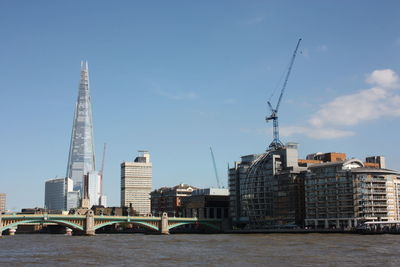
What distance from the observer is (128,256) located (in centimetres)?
10700

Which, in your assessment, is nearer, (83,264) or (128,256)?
(83,264)

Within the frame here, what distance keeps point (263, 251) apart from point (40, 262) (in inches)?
1663

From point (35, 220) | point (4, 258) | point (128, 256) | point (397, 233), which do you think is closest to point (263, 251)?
point (128, 256)

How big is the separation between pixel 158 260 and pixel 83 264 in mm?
13497

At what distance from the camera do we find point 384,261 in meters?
90.2

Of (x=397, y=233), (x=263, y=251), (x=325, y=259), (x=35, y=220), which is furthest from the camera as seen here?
(x=35, y=220)

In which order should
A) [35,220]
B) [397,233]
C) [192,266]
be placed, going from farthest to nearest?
[35,220] → [397,233] → [192,266]

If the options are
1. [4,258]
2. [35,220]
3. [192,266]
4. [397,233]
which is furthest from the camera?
[35,220]

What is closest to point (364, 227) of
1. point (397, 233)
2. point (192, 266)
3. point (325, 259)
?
point (397, 233)

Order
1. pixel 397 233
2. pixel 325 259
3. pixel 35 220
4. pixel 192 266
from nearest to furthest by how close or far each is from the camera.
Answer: pixel 192 266 → pixel 325 259 → pixel 397 233 → pixel 35 220

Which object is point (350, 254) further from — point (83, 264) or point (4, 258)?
point (4, 258)

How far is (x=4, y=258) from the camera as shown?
10094cm

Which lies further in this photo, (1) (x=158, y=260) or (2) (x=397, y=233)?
(2) (x=397, y=233)

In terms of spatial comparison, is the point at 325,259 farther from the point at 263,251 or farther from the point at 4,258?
the point at 4,258
